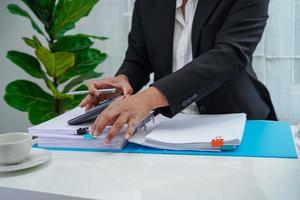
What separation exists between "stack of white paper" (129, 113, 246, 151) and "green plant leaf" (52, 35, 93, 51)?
1.12 meters

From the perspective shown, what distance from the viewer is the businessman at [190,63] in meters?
0.85

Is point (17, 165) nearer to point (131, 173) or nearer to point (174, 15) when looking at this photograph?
point (131, 173)

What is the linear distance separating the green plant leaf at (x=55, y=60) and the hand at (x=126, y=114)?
3.46 feet

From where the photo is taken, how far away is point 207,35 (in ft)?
3.47

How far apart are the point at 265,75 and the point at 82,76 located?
3.16 ft

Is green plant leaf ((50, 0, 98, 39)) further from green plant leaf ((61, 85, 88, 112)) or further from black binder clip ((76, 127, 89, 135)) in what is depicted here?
black binder clip ((76, 127, 89, 135))

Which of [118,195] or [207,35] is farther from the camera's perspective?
Result: [207,35]

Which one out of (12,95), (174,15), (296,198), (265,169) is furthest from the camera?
(12,95)

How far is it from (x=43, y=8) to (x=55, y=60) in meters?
0.33

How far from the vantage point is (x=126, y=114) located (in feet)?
2.60

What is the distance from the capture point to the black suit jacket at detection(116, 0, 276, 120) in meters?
0.88

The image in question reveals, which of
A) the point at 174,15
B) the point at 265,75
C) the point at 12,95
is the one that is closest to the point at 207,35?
the point at 174,15

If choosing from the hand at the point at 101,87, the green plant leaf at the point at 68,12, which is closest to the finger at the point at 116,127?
the hand at the point at 101,87

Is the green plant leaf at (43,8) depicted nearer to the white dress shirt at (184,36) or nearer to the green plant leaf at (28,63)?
the green plant leaf at (28,63)
